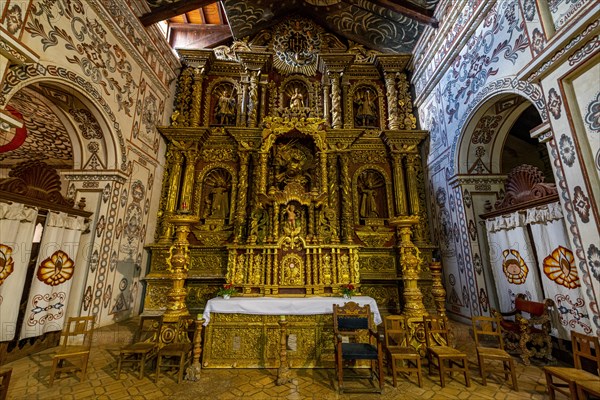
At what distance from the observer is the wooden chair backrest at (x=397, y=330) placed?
14.1 ft

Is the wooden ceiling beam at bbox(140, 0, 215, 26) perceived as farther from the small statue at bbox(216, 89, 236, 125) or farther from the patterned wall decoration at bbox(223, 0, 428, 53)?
the small statue at bbox(216, 89, 236, 125)

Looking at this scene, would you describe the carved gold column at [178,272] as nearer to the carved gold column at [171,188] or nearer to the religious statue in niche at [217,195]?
the carved gold column at [171,188]

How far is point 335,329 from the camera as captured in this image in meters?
4.06

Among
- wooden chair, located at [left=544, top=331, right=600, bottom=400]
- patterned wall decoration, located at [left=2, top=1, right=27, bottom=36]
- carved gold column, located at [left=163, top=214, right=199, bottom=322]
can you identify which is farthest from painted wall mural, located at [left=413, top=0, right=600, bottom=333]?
patterned wall decoration, located at [left=2, top=1, right=27, bottom=36]

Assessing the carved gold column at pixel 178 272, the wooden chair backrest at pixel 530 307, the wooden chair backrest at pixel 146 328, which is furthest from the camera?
the wooden chair backrest at pixel 146 328

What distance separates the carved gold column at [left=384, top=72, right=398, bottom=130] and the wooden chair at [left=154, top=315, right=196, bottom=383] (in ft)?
23.7

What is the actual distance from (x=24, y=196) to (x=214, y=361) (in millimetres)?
4243

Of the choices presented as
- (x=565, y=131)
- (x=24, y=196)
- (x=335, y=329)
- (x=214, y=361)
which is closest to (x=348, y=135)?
(x=565, y=131)

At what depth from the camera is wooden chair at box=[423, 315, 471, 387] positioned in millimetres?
3750

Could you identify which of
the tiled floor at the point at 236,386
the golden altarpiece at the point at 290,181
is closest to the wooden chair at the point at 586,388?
the tiled floor at the point at 236,386

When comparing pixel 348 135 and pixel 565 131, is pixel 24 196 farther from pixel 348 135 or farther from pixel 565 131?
pixel 565 131

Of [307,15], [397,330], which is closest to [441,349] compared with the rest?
[397,330]

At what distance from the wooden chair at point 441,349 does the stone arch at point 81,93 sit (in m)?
6.85

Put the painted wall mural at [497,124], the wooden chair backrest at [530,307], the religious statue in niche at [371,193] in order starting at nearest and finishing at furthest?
the painted wall mural at [497,124]
the wooden chair backrest at [530,307]
the religious statue in niche at [371,193]
